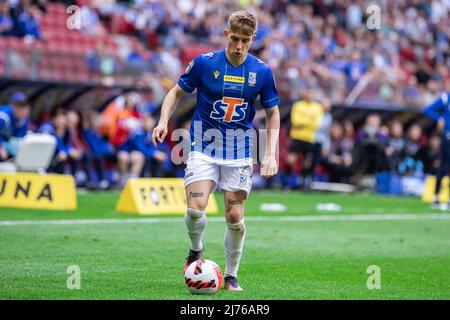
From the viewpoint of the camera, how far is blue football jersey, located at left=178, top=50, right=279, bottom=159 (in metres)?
8.12

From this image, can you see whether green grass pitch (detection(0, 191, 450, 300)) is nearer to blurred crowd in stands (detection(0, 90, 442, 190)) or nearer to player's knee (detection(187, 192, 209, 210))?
player's knee (detection(187, 192, 209, 210))

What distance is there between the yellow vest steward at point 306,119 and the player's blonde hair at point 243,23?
51.8 ft

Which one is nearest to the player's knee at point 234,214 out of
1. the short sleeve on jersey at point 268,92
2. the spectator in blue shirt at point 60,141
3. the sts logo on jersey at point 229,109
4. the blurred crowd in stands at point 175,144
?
the sts logo on jersey at point 229,109

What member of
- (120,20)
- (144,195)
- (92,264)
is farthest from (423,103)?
(92,264)

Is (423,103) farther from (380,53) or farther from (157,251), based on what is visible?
(157,251)

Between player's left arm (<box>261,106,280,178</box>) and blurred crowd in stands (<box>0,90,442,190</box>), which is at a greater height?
player's left arm (<box>261,106,280,178</box>)

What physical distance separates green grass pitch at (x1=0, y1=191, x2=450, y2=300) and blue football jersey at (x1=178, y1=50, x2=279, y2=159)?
128 centimetres

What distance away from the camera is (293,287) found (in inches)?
324

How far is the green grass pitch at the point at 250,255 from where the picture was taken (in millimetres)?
7906

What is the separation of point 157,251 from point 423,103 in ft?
64.4

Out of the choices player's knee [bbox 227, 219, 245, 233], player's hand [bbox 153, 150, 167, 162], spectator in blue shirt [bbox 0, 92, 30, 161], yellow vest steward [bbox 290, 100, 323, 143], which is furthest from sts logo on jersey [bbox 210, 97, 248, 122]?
yellow vest steward [bbox 290, 100, 323, 143]

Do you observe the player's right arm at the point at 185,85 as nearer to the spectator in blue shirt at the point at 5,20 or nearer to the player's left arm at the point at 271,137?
the player's left arm at the point at 271,137

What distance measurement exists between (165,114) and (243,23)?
107 cm

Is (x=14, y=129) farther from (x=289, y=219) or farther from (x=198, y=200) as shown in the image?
(x=198, y=200)
